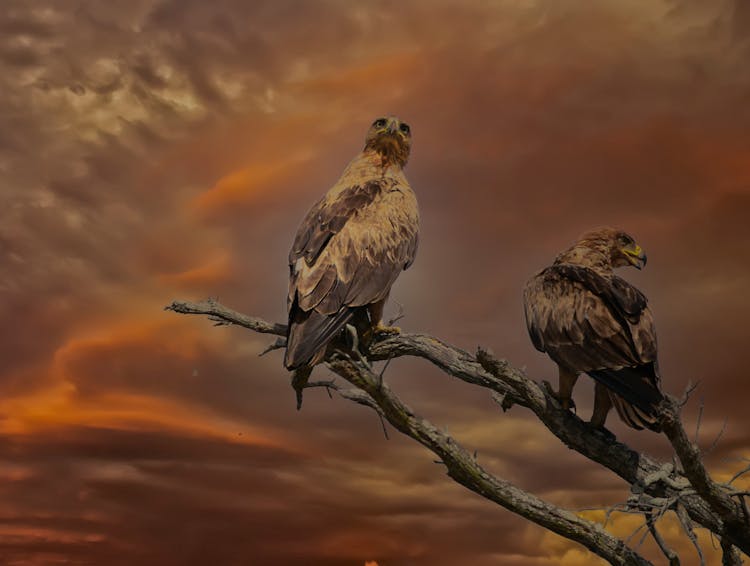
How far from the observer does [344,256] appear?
27.0ft

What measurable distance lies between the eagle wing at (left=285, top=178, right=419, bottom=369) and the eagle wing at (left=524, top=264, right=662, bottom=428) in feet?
4.94

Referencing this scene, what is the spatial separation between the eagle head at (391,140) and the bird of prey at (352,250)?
1cm

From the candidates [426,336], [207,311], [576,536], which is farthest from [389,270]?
[576,536]

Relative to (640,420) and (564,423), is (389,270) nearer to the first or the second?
(564,423)

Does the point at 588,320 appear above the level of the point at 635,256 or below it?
below

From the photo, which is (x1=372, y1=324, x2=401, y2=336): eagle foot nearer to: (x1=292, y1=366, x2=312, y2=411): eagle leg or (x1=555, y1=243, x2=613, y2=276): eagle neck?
(x1=292, y1=366, x2=312, y2=411): eagle leg

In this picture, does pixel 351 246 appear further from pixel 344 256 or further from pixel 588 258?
pixel 588 258

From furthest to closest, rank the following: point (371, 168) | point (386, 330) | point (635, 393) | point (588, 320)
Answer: point (371, 168) < point (386, 330) < point (588, 320) < point (635, 393)

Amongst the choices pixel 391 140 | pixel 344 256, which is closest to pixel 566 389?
pixel 344 256

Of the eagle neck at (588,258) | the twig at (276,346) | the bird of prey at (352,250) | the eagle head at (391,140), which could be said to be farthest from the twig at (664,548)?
the eagle head at (391,140)

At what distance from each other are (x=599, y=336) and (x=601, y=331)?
0.19 ft

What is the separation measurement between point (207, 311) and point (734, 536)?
537 cm

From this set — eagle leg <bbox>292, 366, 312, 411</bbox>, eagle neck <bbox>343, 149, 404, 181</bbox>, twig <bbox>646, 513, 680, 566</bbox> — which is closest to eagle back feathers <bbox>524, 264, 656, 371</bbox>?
twig <bbox>646, 513, 680, 566</bbox>

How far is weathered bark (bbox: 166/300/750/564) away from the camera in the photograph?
6.39 m
